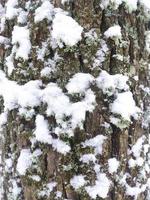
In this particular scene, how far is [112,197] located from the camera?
6.71ft

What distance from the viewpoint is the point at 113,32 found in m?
1.96

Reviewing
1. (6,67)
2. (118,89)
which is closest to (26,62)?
(6,67)

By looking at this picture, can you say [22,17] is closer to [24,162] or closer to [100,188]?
[24,162]

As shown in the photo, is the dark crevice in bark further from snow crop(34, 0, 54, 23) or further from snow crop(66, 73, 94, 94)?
snow crop(34, 0, 54, 23)

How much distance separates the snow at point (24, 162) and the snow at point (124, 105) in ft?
1.54

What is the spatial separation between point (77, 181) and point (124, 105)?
1.42ft

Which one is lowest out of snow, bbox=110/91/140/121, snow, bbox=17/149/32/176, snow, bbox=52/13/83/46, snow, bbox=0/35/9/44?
snow, bbox=17/149/32/176

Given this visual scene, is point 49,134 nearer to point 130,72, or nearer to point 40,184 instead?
point 40,184

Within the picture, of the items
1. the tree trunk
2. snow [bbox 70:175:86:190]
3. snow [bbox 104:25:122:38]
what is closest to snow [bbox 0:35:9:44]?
the tree trunk

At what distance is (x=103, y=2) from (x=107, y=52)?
0.24 m

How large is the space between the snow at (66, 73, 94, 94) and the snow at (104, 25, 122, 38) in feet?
0.70

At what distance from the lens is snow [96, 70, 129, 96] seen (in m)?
1.97

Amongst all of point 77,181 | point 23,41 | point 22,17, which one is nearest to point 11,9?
point 22,17

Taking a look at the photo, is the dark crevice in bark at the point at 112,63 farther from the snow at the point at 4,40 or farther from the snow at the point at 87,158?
the snow at the point at 4,40
